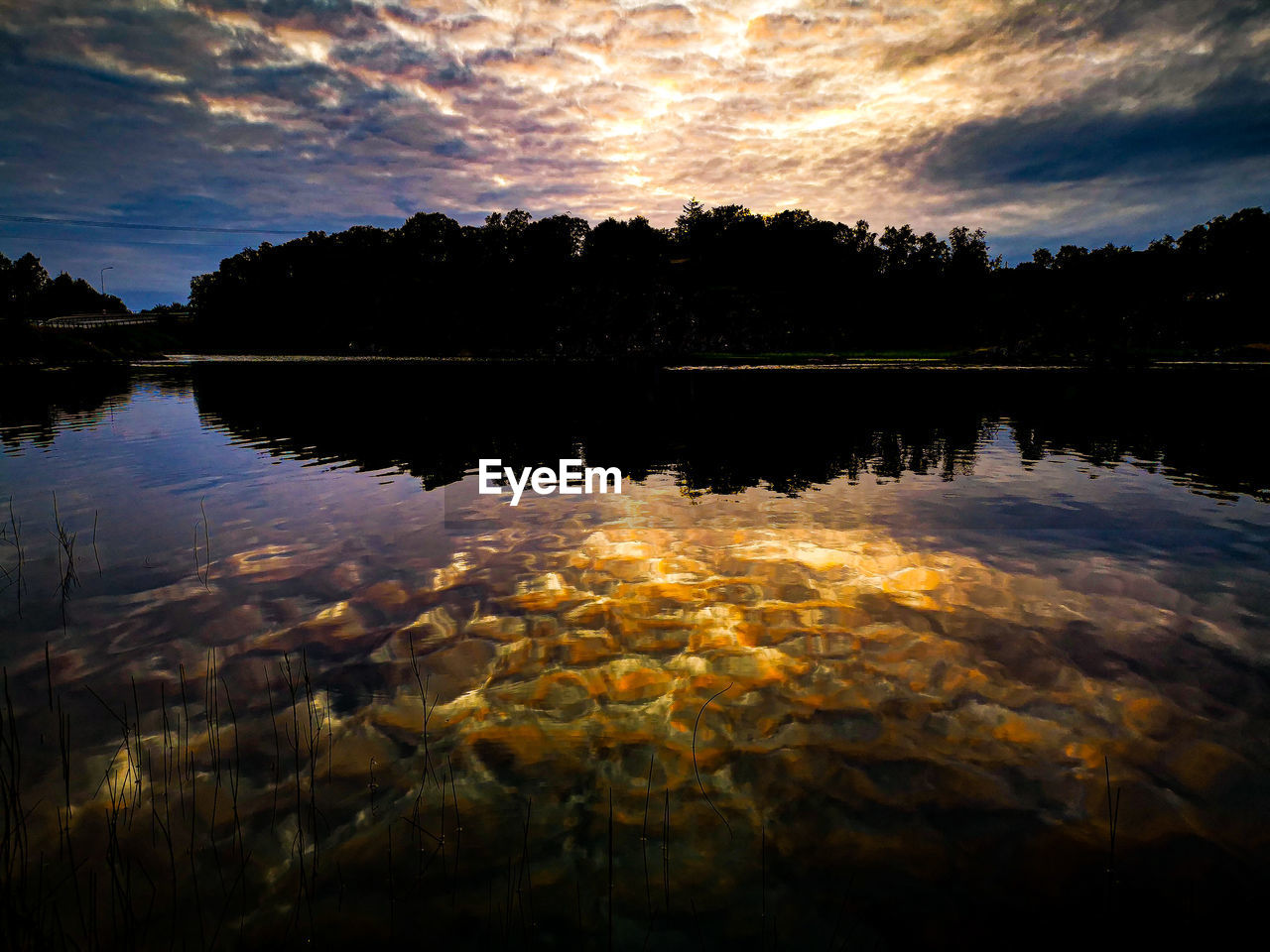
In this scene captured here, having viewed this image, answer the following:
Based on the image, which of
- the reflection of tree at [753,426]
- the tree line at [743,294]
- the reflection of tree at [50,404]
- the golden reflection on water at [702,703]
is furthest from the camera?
the tree line at [743,294]

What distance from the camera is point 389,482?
19.3 m

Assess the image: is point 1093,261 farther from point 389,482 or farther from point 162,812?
point 162,812

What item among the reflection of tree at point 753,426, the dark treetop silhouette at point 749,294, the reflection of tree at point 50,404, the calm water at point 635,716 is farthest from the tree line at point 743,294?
the calm water at point 635,716

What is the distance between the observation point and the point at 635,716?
7043 mm

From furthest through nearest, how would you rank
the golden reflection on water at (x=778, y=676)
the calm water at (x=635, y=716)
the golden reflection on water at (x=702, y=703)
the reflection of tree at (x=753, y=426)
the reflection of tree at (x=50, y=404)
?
the reflection of tree at (x=50, y=404)
the reflection of tree at (x=753, y=426)
the golden reflection on water at (x=778, y=676)
the golden reflection on water at (x=702, y=703)
the calm water at (x=635, y=716)

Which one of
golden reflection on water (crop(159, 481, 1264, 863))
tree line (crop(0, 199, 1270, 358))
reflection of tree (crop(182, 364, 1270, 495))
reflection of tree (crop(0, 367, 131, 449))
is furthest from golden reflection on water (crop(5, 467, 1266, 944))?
tree line (crop(0, 199, 1270, 358))

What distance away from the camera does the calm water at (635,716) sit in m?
4.71

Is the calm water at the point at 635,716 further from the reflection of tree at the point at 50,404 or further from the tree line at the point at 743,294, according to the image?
the tree line at the point at 743,294

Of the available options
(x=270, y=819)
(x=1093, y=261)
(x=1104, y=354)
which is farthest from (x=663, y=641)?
(x=1093, y=261)

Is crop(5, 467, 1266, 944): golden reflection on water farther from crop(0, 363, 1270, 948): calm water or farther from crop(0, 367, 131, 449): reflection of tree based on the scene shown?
crop(0, 367, 131, 449): reflection of tree

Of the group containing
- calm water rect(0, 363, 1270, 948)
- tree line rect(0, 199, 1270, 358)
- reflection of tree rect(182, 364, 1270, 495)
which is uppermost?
tree line rect(0, 199, 1270, 358)

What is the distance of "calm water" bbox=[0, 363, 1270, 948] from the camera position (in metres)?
4.71

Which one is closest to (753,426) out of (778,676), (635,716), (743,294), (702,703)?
(778,676)

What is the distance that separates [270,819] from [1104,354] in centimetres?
12063
